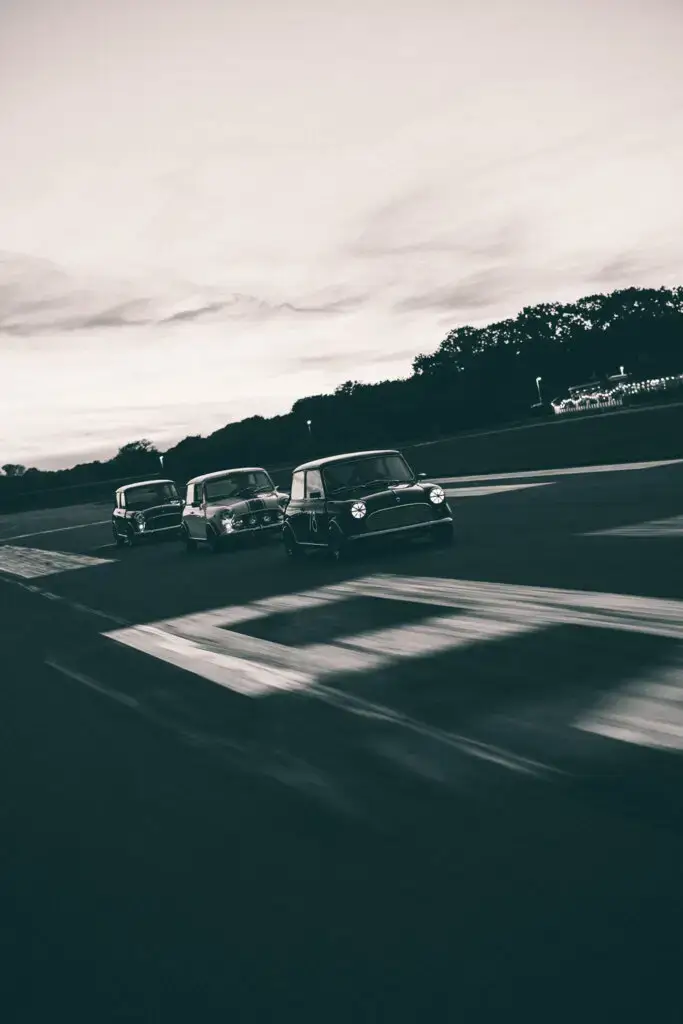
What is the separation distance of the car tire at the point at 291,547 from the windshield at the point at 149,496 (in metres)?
10.8

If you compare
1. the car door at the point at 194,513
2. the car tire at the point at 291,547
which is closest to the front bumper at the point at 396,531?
the car tire at the point at 291,547

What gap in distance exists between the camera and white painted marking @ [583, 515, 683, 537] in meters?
13.5

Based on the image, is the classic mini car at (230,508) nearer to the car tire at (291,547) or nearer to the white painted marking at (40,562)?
the white painted marking at (40,562)

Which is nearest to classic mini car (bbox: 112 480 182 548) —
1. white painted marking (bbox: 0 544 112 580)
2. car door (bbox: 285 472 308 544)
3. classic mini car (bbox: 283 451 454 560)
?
white painted marking (bbox: 0 544 112 580)

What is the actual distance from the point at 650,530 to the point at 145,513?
1631 cm

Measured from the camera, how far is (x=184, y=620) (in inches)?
478

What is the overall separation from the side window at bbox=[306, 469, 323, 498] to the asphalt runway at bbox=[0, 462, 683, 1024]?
568cm

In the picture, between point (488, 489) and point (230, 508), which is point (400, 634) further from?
point (488, 489)

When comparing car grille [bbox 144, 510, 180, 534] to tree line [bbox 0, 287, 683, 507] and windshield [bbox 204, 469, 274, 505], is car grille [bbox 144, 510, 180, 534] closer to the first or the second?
windshield [bbox 204, 469, 274, 505]

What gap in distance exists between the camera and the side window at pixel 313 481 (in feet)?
54.1

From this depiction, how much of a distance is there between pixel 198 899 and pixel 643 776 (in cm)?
203

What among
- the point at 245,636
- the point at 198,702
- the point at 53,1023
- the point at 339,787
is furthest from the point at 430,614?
the point at 53,1023

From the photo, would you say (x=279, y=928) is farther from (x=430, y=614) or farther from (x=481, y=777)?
(x=430, y=614)

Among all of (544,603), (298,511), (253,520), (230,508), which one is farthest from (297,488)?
(544,603)
